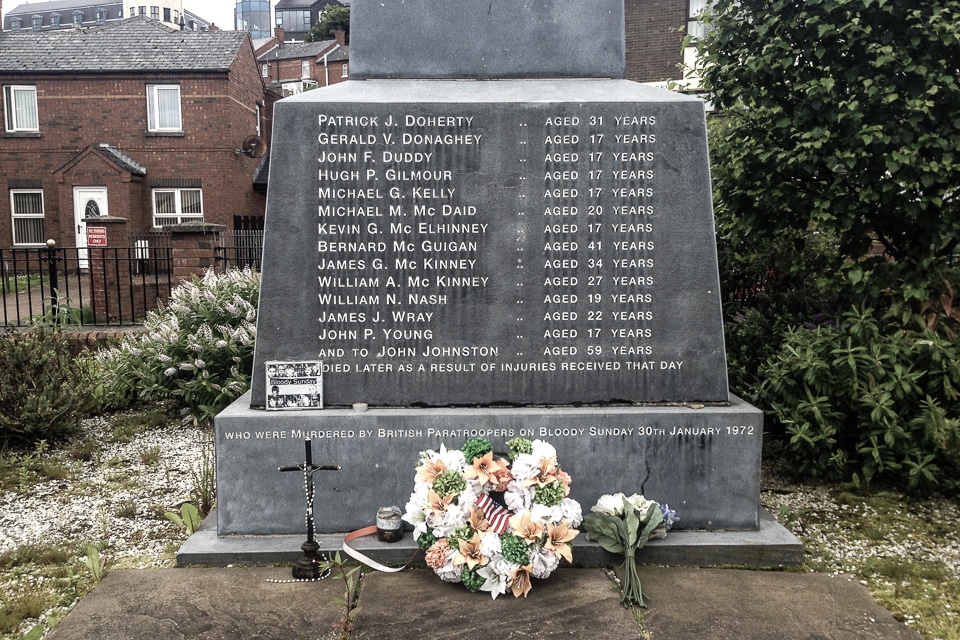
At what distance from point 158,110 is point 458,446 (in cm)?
2439

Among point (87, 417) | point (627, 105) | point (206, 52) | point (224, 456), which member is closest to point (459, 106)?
point (627, 105)

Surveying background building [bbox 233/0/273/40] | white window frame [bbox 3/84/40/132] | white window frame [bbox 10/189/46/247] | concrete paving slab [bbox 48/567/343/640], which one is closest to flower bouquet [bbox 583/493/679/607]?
concrete paving slab [bbox 48/567/343/640]

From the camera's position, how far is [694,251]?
12.9ft

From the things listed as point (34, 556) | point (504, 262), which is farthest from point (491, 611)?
point (34, 556)

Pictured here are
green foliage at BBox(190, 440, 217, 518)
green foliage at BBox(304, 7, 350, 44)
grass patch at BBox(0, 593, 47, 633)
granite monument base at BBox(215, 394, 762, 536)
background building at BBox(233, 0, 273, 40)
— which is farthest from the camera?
background building at BBox(233, 0, 273, 40)

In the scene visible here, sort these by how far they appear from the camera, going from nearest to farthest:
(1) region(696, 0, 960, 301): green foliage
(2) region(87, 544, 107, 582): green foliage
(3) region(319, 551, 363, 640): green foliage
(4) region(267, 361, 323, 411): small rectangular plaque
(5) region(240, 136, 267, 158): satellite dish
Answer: (3) region(319, 551, 363, 640): green foliage → (2) region(87, 544, 107, 582): green foliage → (4) region(267, 361, 323, 411): small rectangular plaque → (1) region(696, 0, 960, 301): green foliage → (5) region(240, 136, 267, 158): satellite dish

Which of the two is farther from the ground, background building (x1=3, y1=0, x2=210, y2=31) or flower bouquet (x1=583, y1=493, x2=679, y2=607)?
background building (x1=3, y1=0, x2=210, y2=31)

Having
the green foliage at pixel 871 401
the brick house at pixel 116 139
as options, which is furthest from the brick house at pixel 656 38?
the green foliage at pixel 871 401

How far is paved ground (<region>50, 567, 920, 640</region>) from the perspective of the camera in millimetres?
2865

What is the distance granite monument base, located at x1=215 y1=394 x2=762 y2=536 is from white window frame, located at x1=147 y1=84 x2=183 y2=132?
23580 mm

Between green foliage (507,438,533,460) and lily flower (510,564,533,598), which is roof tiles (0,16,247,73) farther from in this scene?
lily flower (510,564,533,598)

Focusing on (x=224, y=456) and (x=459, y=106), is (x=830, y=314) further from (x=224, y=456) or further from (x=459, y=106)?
(x=224, y=456)

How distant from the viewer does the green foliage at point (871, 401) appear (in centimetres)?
452

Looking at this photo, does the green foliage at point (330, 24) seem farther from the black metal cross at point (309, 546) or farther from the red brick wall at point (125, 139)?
the black metal cross at point (309, 546)
